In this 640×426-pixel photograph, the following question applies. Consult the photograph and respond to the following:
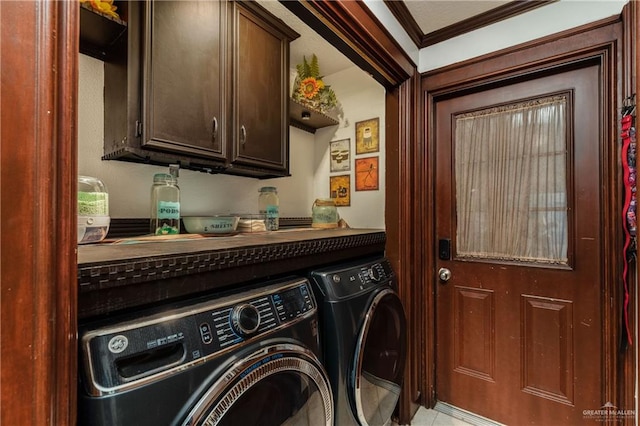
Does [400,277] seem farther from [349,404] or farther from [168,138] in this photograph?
[168,138]

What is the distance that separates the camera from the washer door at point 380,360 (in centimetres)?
114

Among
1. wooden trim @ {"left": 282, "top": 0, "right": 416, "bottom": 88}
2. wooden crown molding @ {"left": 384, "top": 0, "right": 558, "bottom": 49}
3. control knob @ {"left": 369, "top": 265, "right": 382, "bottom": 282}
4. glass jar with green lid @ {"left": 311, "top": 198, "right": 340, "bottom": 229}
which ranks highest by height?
wooden crown molding @ {"left": 384, "top": 0, "right": 558, "bottom": 49}

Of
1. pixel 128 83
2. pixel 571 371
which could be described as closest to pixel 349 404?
pixel 571 371

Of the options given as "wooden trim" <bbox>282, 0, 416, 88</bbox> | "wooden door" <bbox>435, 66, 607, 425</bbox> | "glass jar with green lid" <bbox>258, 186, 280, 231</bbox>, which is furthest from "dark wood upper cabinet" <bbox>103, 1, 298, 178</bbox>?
"wooden door" <bbox>435, 66, 607, 425</bbox>

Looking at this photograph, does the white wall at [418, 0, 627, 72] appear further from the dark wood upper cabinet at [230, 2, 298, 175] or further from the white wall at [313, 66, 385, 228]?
the dark wood upper cabinet at [230, 2, 298, 175]

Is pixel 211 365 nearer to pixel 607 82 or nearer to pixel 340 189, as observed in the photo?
pixel 340 189

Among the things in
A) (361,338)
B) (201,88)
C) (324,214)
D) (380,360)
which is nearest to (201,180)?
(201,88)

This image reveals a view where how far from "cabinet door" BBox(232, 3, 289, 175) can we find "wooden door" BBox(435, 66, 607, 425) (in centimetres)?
99

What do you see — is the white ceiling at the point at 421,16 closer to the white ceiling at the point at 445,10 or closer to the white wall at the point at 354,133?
the white ceiling at the point at 445,10

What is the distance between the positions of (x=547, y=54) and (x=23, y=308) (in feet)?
6.79

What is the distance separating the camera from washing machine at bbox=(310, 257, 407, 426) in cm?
107

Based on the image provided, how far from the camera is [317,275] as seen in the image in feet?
3.65

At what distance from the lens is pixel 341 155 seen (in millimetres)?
2137

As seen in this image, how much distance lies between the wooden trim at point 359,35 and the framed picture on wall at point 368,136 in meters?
0.36
